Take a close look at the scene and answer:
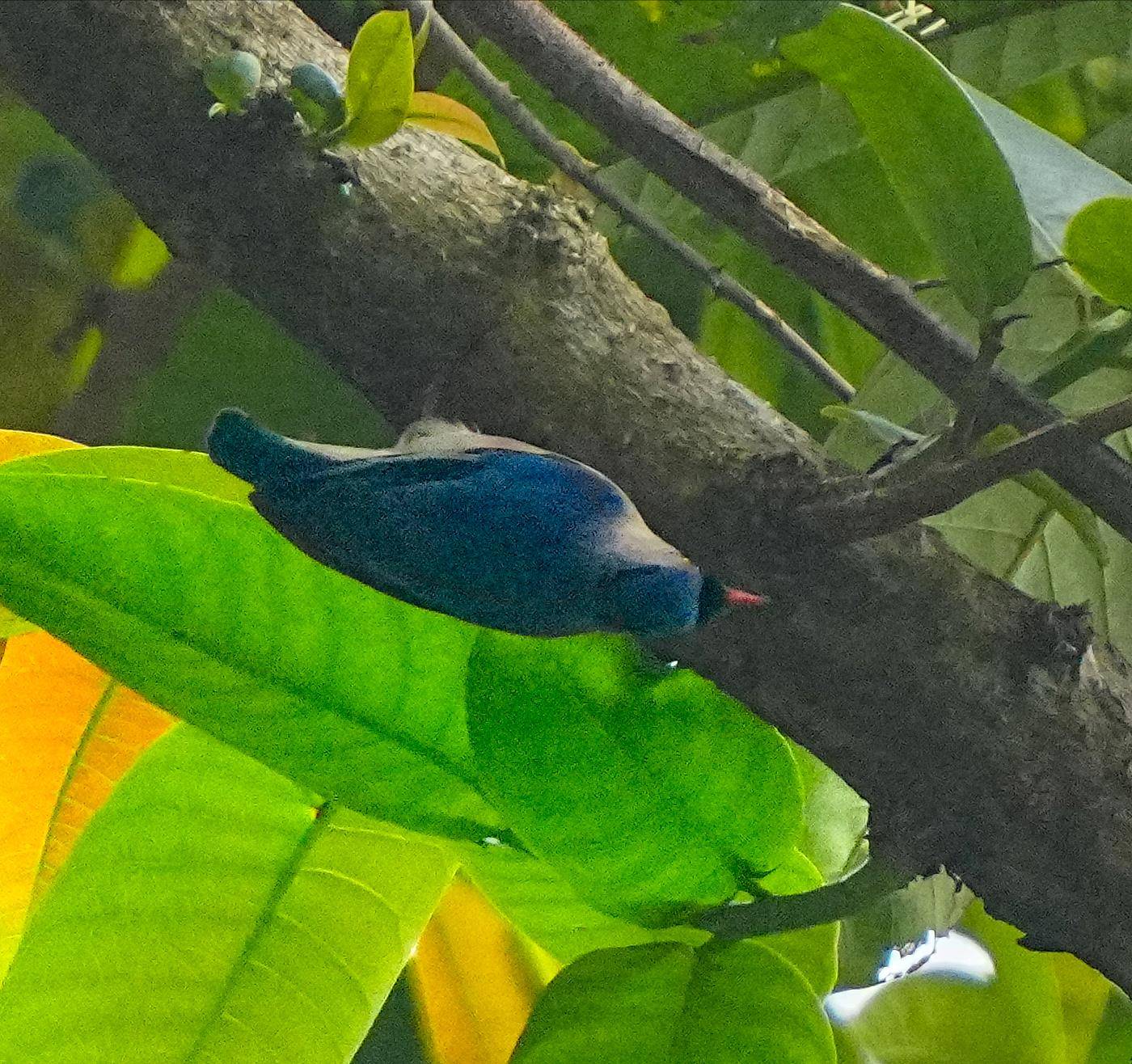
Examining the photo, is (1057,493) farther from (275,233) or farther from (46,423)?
(46,423)

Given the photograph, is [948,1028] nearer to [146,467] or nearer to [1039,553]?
[1039,553]

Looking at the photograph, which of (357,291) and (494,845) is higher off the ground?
(357,291)

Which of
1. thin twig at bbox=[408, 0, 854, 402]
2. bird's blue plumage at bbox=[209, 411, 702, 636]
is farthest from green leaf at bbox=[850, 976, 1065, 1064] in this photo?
bird's blue plumage at bbox=[209, 411, 702, 636]

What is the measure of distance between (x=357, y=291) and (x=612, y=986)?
268 millimetres

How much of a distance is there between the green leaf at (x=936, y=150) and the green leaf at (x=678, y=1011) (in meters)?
0.24

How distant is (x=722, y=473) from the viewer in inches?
18.3

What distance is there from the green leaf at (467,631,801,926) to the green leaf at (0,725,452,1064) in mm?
86

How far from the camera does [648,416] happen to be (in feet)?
1.59

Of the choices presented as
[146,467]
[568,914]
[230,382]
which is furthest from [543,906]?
[230,382]

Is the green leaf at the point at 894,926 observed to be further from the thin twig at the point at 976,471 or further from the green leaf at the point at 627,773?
the thin twig at the point at 976,471

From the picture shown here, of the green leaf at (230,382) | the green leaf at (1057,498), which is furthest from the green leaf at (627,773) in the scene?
the green leaf at (230,382)

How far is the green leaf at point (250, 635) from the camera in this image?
427 mm

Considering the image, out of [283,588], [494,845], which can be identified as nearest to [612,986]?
[494,845]

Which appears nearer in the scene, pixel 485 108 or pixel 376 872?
pixel 376 872
